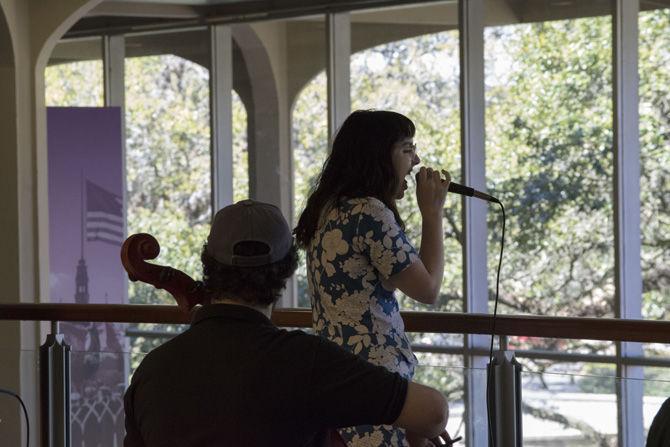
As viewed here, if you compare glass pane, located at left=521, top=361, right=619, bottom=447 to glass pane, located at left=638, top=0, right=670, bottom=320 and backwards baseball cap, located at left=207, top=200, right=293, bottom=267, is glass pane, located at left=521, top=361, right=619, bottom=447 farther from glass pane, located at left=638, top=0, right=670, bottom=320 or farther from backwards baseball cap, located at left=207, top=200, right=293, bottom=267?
glass pane, located at left=638, top=0, right=670, bottom=320

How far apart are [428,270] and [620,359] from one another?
492 centimetres

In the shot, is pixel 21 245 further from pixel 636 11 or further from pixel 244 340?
pixel 244 340

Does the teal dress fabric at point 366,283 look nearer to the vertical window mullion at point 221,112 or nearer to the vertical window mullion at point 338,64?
Answer: the vertical window mullion at point 338,64

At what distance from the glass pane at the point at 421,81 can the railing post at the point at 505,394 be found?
4633 millimetres

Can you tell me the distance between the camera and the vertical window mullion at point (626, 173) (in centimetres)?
677

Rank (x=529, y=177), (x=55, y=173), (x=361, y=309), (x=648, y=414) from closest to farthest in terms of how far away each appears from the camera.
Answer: (x=361, y=309) < (x=648, y=414) < (x=529, y=177) < (x=55, y=173)

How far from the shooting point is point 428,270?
93.0 inches

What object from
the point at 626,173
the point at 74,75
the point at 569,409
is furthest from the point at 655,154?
→ the point at 74,75

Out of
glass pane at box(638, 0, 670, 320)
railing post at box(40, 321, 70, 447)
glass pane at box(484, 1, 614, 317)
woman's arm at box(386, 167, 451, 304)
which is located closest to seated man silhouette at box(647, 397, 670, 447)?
woman's arm at box(386, 167, 451, 304)

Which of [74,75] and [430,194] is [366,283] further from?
[74,75]

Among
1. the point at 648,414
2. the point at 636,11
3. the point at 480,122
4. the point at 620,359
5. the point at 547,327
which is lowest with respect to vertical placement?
the point at 620,359

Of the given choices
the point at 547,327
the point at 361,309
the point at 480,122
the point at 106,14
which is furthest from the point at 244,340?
the point at 106,14

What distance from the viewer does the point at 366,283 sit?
2293 mm

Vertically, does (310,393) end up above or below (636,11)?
below
